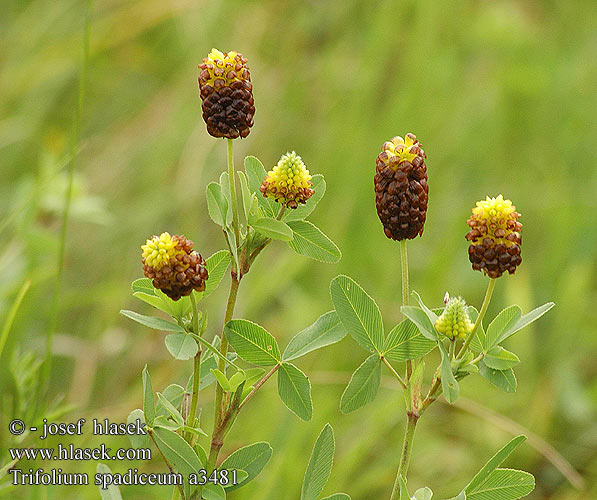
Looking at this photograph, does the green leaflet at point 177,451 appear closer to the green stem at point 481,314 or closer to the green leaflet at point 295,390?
the green leaflet at point 295,390

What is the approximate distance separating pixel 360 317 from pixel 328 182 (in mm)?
1545

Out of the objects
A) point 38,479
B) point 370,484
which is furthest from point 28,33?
point 38,479

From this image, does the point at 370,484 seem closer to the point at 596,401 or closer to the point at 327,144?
the point at 596,401

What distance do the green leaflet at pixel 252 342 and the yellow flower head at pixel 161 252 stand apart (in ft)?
0.35

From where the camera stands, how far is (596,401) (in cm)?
193

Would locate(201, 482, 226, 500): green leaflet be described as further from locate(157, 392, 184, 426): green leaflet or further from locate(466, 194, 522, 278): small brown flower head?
locate(466, 194, 522, 278): small brown flower head

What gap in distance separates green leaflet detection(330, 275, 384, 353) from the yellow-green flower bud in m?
0.07

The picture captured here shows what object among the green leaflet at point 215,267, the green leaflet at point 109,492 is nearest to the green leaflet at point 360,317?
the green leaflet at point 215,267

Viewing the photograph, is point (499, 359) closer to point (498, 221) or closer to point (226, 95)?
point (498, 221)

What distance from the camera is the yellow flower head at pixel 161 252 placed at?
659mm

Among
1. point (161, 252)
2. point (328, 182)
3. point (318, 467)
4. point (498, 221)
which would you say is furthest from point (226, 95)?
point (328, 182)

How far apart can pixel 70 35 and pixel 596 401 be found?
1983mm

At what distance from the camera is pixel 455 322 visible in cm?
73

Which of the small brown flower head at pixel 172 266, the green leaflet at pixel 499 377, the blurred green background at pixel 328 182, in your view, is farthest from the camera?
the blurred green background at pixel 328 182
